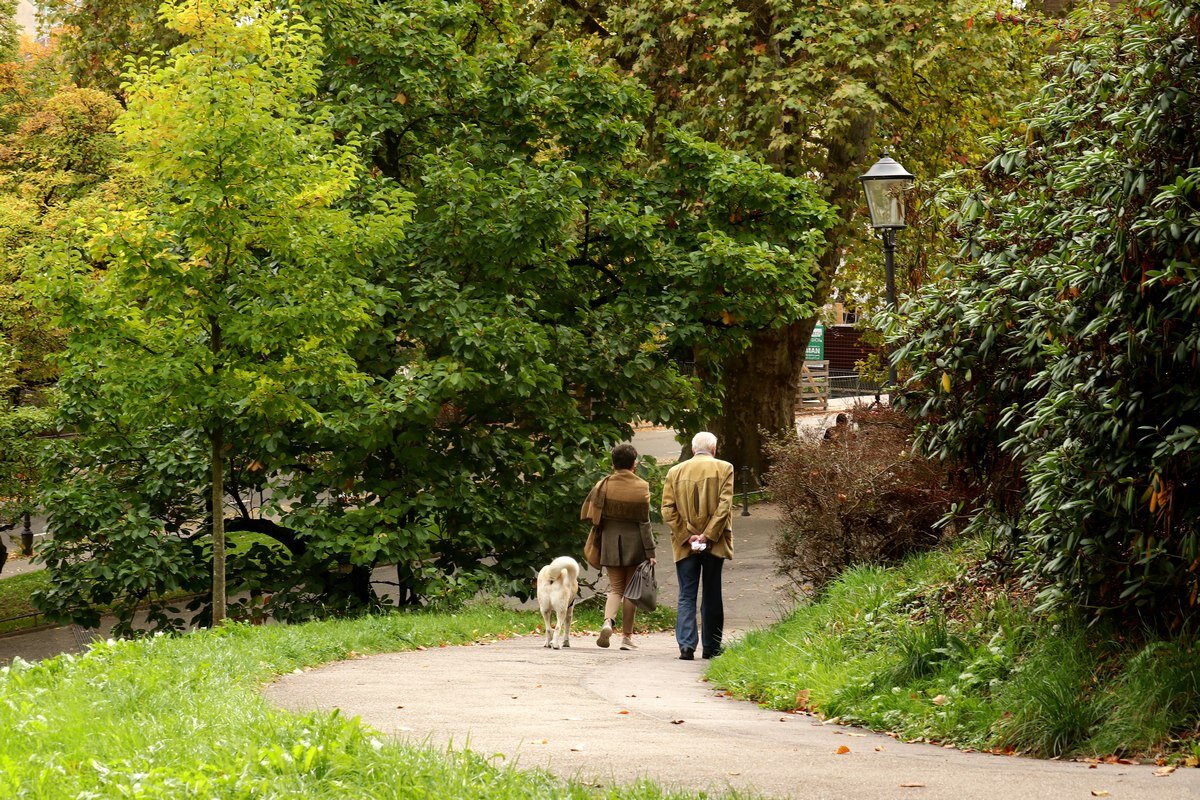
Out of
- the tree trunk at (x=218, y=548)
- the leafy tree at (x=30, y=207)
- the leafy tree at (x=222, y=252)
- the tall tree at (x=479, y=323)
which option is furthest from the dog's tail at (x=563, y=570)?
the leafy tree at (x=30, y=207)

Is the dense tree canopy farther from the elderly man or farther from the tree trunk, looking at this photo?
the elderly man

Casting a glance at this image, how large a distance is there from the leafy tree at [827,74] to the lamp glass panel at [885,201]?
17.7ft

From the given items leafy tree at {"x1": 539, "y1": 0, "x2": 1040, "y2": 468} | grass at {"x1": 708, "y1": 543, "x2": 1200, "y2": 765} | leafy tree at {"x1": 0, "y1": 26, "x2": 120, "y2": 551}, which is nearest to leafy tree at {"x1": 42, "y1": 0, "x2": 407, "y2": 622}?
grass at {"x1": 708, "y1": 543, "x2": 1200, "y2": 765}

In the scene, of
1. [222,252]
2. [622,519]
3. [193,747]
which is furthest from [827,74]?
[193,747]

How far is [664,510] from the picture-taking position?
38.1ft

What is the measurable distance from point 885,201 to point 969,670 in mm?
8895

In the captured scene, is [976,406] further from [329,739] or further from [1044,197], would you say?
[329,739]

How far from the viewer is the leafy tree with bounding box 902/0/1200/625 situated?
6848 mm

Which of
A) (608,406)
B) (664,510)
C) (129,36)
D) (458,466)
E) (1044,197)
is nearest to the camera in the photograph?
(1044,197)

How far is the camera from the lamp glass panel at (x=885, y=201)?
51.4 feet

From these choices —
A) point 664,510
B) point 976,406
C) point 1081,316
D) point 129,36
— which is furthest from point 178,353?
point 129,36

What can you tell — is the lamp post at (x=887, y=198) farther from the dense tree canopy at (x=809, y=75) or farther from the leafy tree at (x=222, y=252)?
the leafy tree at (x=222, y=252)

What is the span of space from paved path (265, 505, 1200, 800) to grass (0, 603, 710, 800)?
1.24ft

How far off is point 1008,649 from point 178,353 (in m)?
9.78
